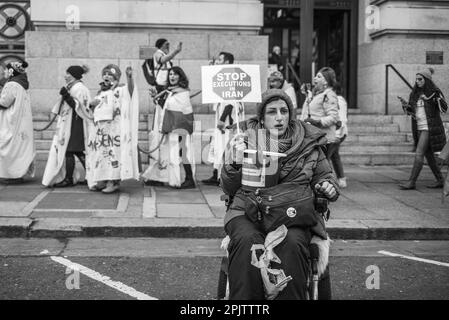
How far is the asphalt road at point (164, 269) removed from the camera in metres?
5.12

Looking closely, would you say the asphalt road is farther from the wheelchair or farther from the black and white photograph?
the wheelchair

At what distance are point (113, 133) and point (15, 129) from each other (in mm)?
1826

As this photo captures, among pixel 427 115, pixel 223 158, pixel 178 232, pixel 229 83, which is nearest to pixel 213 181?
pixel 229 83

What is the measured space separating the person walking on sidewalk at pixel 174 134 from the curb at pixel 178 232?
2.58m

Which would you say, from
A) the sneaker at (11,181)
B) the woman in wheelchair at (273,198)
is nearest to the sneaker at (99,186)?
the sneaker at (11,181)

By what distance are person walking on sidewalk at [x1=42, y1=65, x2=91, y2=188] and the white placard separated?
8.33 ft

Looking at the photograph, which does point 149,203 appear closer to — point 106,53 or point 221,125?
point 221,125

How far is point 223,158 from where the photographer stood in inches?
180

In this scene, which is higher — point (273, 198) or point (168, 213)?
point (273, 198)

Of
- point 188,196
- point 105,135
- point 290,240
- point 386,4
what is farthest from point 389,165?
point 290,240

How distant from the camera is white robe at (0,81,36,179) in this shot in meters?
9.74

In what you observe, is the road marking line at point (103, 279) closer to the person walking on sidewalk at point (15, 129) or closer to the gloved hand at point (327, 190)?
the gloved hand at point (327, 190)

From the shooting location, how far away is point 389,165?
515 inches

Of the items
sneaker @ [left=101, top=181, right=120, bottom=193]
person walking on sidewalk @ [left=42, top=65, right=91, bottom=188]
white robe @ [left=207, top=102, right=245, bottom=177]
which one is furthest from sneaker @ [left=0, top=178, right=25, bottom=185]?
white robe @ [left=207, top=102, right=245, bottom=177]
